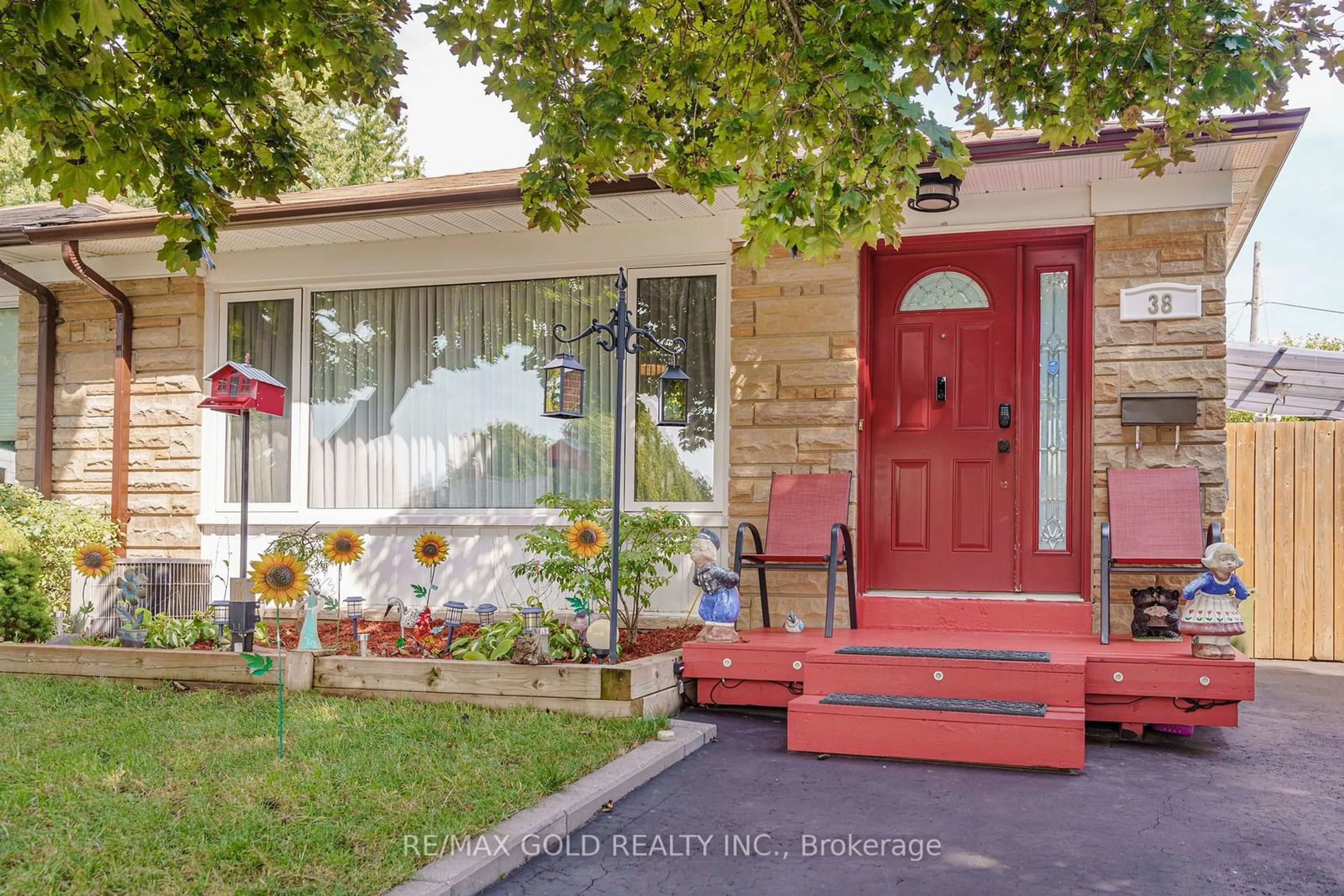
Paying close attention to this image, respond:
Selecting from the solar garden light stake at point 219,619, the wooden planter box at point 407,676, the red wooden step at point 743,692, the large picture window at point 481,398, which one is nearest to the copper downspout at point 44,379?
the large picture window at point 481,398

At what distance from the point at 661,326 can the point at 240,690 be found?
3308 mm

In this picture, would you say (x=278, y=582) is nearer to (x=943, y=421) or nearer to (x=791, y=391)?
(x=791, y=391)

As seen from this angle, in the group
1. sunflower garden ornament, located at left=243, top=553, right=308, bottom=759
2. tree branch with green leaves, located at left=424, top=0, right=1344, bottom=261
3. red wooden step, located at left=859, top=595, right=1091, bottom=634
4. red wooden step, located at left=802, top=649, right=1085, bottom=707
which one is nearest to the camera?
tree branch with green leaves, located at left=424, top=0, right=1344, bottom=261

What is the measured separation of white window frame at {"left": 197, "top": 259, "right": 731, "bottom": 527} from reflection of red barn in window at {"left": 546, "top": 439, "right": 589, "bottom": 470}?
11.9 inches

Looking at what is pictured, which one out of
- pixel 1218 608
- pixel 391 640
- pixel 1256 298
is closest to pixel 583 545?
pixel 391 640

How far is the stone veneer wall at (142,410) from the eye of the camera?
7477 millimetres

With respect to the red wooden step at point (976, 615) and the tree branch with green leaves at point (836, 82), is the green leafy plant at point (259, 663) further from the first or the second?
the red wooden step at point (976, 615)

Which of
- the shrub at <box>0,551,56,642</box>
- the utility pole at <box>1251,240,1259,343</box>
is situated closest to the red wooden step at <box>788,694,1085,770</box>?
the shrub at <box>0,551,56,642</box>

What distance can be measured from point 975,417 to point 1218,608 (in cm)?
192

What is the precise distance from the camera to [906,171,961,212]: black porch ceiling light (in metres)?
5.60

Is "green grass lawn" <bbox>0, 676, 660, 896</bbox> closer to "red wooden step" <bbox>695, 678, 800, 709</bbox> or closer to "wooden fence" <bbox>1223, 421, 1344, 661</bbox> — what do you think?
"red wooden step" <bbox>695, 678, 800, 709</bbox>

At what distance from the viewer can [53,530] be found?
693 centimetres

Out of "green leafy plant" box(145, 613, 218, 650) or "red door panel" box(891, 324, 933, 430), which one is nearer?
"green leafy plant" box(145, 613, 218, 650)

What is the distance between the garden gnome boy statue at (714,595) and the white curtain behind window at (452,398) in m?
1.70
